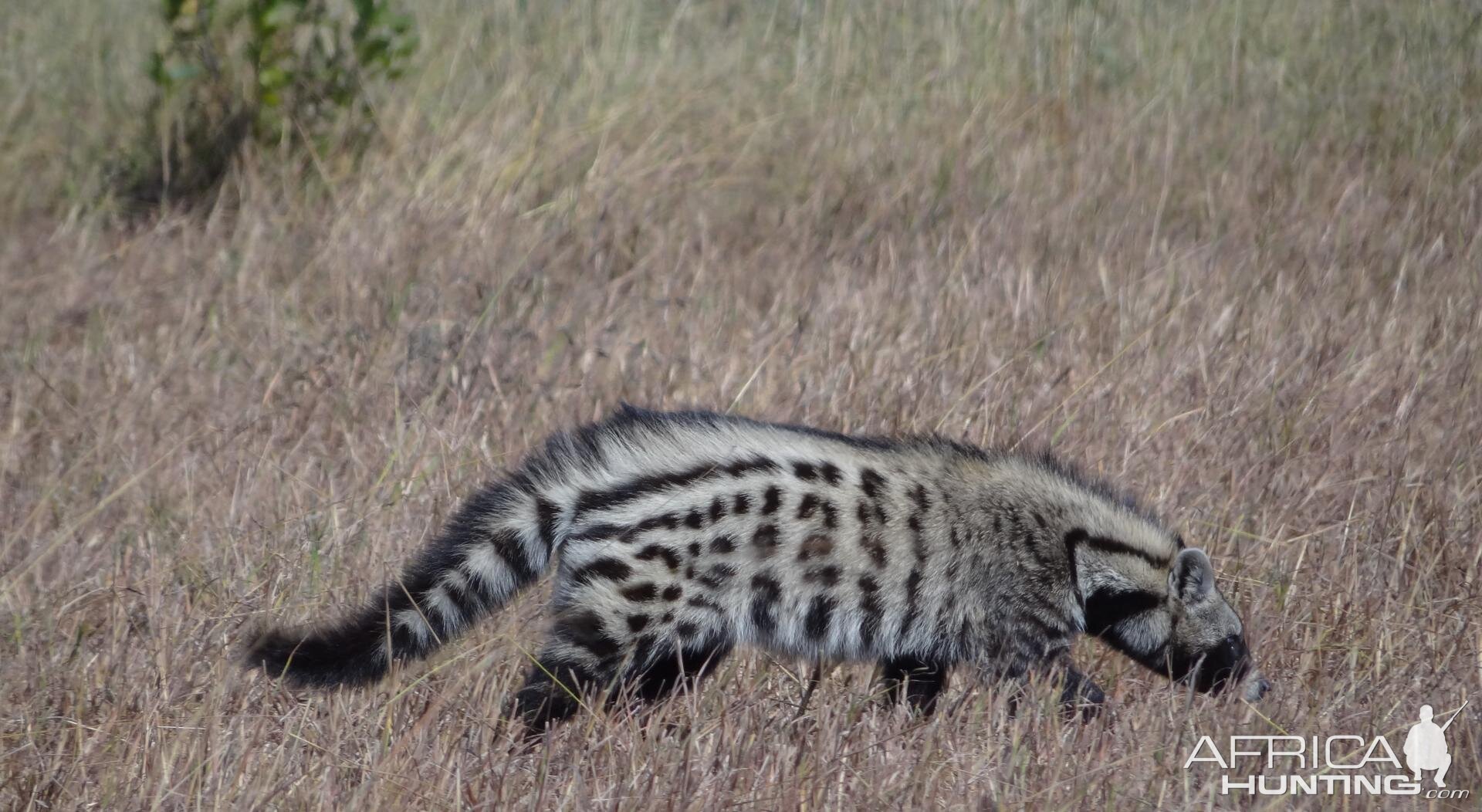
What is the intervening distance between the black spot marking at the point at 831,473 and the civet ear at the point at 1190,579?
1126 millimetres

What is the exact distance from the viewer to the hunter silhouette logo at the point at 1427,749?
4328mm

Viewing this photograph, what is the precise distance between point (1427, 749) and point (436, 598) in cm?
268

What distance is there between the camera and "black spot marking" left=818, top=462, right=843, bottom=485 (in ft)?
16.1

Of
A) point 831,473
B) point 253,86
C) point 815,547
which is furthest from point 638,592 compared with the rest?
point 253,86

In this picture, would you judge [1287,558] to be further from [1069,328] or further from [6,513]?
[6,513]

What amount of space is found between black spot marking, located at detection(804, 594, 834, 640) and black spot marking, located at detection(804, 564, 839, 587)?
0.04 metres

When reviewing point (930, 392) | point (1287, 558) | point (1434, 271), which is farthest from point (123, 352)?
point (1434, 271)

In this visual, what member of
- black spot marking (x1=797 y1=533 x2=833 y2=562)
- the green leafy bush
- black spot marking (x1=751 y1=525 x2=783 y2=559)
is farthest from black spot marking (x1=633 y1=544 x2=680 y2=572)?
the green leafy bush

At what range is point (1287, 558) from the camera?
5699 millimetres

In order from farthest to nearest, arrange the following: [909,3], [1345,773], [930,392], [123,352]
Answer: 1. [909,3]
2. [123,352]
3. [930,392]
4. [1345,773]

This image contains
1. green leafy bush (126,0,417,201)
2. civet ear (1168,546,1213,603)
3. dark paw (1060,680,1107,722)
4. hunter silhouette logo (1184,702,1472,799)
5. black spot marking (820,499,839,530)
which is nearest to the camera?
hunter silhouette logo (1184,702,1472,799)

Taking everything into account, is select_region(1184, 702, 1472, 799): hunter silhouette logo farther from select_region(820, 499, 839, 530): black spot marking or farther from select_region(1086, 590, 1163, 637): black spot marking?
select_region(820, 499, 839, 530): black spot marking

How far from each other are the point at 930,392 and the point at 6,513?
3422 millimetres

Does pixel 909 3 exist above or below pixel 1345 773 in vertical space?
above
